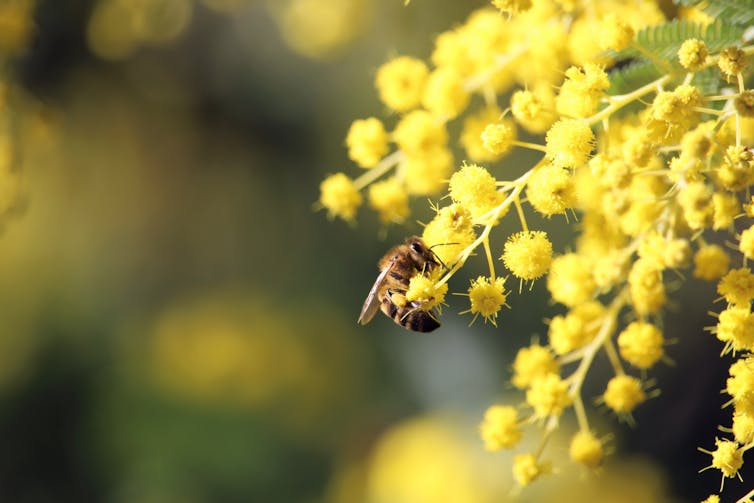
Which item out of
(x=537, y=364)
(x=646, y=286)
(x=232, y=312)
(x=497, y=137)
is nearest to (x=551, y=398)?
(x=537, y=364)

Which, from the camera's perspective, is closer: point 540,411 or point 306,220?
point 540,411

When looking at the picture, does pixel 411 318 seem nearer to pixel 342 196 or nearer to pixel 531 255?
pixel 342 196

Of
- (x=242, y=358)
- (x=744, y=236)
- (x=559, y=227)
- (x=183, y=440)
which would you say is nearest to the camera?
(x=744, y=236)

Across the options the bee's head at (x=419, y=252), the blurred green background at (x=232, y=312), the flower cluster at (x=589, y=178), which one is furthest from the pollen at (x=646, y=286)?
the blurred green background at (x=232, y=312)

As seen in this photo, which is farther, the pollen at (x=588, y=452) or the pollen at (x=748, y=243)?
the pollen at (x=588, y=452)

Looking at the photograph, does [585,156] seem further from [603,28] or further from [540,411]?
[540,411]

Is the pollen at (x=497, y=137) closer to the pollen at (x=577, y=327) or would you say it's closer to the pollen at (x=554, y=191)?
the pollen at (x=554, y=191)

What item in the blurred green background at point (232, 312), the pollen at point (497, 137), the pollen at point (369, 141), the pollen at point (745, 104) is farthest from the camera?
the blurred green background at point (232, 312)

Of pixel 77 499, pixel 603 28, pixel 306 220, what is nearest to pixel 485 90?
pixel 603 28
